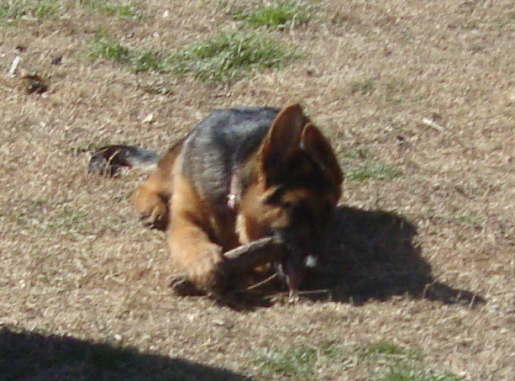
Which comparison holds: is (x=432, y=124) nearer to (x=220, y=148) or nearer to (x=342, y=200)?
(x=342, y=200)

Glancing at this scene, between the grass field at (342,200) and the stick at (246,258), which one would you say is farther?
the stick at (246,258)

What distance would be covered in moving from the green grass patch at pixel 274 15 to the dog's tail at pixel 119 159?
2530mm

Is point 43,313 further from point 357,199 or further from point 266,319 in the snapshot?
point 357,199

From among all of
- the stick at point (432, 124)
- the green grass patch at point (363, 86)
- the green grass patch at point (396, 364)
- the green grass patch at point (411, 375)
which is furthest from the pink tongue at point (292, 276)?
the green grass patch at point (363, 86)

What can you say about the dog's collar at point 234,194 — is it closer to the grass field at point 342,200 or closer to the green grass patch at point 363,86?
the grass field at point 342,200

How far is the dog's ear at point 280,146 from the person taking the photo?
5.38 metres

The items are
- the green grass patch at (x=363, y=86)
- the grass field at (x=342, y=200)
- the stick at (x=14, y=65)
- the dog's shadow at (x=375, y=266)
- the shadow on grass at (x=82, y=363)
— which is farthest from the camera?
the green grass patch at (x=363, y=86)

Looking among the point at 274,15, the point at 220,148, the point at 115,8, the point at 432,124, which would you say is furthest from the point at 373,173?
the point at 115,8

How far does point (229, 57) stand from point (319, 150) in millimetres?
2786

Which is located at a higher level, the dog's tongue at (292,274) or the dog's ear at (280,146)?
the dog's ear at (280,146)

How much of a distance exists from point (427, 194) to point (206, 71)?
2263 mm

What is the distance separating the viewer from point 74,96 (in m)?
7.54

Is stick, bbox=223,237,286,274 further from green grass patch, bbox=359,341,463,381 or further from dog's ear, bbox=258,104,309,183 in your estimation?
green grass patch, bbox=359,341,463,381

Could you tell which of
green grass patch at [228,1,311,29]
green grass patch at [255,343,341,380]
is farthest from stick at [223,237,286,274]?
green grass patch at [228,1,311,29]
